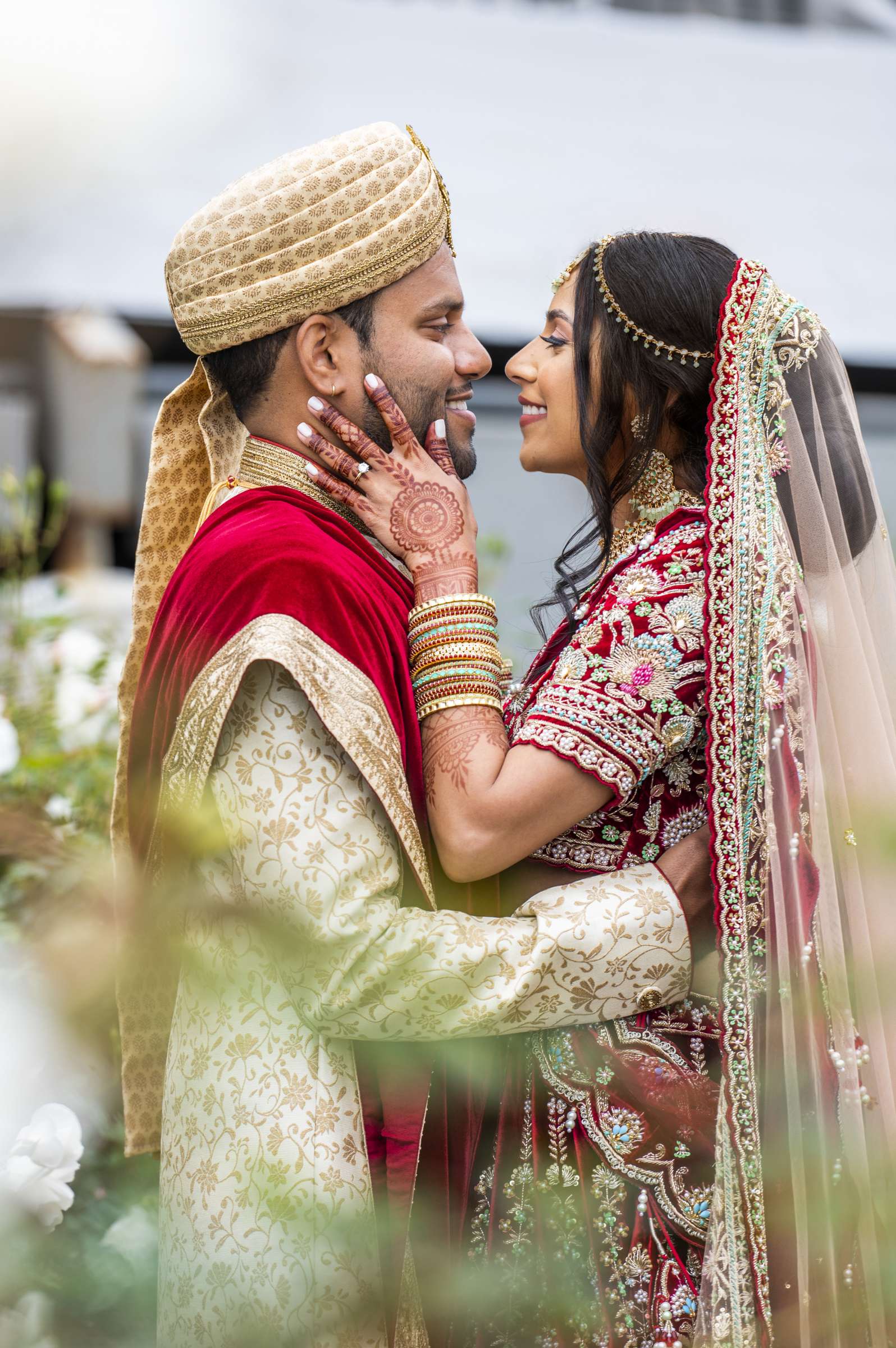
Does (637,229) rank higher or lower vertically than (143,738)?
higher

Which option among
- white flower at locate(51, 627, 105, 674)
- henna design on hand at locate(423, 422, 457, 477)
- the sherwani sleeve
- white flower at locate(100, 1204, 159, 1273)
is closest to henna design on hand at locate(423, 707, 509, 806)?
the sherwani sleeve

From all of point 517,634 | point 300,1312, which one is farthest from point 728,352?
point 517,634

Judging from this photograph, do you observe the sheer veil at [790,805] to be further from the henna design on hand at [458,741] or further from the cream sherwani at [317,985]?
the henna design on hand at [458,741]

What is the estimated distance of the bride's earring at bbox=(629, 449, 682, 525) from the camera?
72.2 inches

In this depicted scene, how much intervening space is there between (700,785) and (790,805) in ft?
0.54

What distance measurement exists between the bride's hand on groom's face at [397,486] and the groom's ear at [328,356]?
0.03 metres

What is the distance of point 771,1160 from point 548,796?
0.49m

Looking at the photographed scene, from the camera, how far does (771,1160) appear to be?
5.07 feet

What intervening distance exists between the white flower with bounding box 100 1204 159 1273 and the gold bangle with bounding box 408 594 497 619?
819mm

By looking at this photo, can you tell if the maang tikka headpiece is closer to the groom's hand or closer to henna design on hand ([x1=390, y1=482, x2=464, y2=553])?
henna design on hand ([x1=390, y1=482, x2=464, y2=553])

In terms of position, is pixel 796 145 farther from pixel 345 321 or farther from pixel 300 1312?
pixel 300 1312

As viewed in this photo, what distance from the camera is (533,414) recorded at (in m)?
1.94

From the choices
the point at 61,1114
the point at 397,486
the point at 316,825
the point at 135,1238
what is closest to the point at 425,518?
the point at 397,486

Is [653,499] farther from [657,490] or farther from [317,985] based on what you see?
[317,985]
